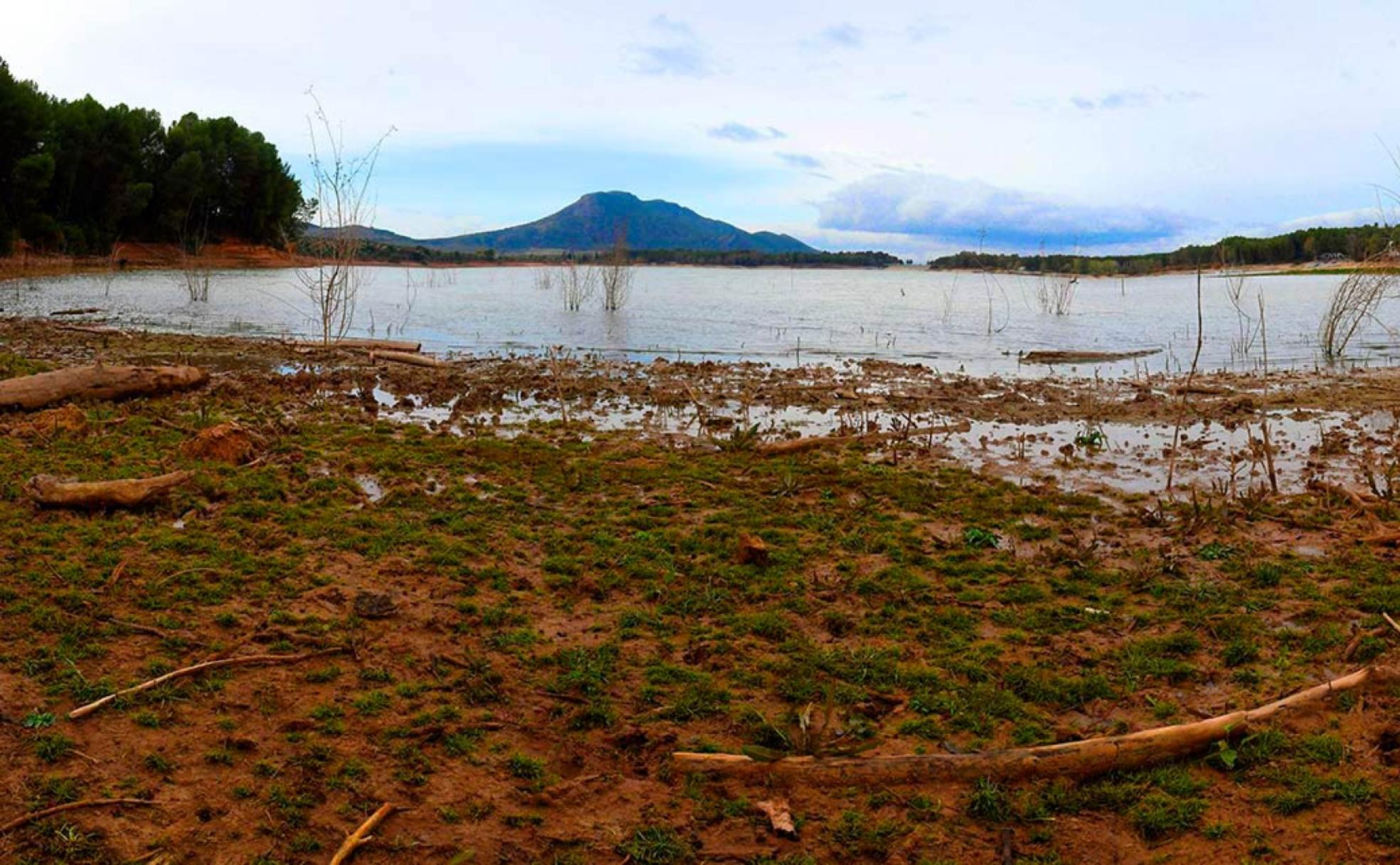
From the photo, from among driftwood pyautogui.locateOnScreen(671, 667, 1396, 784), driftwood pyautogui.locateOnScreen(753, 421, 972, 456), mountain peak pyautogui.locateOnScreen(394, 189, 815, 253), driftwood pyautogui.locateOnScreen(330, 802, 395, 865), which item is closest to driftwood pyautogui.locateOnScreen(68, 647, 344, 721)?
driftwood pyautogui.locateOnScreen(330, 802, 395, 865)

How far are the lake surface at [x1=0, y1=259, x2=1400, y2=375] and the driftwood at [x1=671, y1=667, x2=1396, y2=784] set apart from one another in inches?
316

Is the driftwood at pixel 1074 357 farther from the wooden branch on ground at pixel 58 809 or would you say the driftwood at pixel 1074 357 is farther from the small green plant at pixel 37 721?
the wooden branch on ground at pixel 58 809

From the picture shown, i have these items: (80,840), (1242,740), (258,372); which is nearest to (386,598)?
(80,840)

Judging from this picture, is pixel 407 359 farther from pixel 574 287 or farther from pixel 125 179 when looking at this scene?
pixel 125 179

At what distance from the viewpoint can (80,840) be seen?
9.34 feet

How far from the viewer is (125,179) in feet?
196

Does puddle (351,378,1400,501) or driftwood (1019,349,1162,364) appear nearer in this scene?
puddle (351,378,1400,501)

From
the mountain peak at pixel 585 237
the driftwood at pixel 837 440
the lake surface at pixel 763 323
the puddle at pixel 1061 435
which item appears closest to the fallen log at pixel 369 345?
the lake surface at pixel 763 323

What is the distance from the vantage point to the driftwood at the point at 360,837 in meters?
2.87

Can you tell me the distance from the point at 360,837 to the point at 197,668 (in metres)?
1.43

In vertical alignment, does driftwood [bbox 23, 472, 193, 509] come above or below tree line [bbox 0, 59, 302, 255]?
below

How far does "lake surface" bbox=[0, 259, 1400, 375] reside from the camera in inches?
749

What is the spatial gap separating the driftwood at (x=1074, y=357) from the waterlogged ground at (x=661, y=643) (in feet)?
32.1

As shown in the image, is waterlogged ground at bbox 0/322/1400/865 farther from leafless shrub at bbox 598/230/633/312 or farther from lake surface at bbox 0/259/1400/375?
leafless shrub at bbox 598/230/633/312
